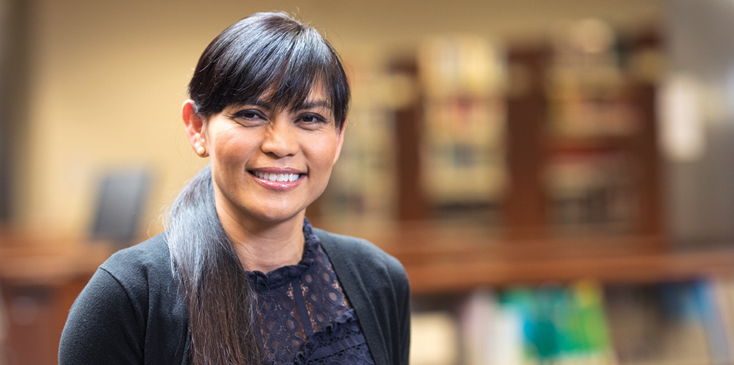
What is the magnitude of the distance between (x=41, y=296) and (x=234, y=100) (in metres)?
2.57

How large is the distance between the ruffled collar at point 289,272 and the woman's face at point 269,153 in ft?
0.25

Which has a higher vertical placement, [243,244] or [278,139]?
[278,139]

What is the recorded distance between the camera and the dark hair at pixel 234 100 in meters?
Answer: 0.76

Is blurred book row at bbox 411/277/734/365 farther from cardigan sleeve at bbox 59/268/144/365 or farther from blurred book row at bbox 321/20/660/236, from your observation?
blurred book row at bbox 321/20/660/236

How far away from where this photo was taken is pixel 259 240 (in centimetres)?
84

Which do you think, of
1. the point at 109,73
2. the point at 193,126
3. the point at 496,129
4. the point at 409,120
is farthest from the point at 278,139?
the point at 109,73

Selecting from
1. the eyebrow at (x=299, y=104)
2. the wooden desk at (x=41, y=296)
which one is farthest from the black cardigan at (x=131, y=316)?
the wooden desk at (x=41, y=296)

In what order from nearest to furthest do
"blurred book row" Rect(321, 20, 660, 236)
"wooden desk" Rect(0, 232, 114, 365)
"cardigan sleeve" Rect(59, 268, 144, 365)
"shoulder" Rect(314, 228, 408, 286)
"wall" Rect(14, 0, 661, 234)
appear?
"cardigan sleeve" Rect(59, 268, 144, 365)
"shoulder" Rect(314, 228, 408, 286)
"wooden desk" Rect(0, 232, 114, 365)
"blurred book row" Rect(321, 20, 660, 236)
"wall" Rect(14, 0, 661, 234)

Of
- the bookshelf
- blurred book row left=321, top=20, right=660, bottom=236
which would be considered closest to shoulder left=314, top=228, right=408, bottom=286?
the bookshelf

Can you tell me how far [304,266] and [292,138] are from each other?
19cm

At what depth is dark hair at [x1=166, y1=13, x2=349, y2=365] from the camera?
0.76 m

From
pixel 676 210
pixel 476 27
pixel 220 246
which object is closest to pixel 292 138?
pixel 220 246

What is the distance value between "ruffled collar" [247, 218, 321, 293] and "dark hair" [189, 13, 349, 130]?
21cm

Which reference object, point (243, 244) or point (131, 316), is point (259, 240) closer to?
point (243, 244)
